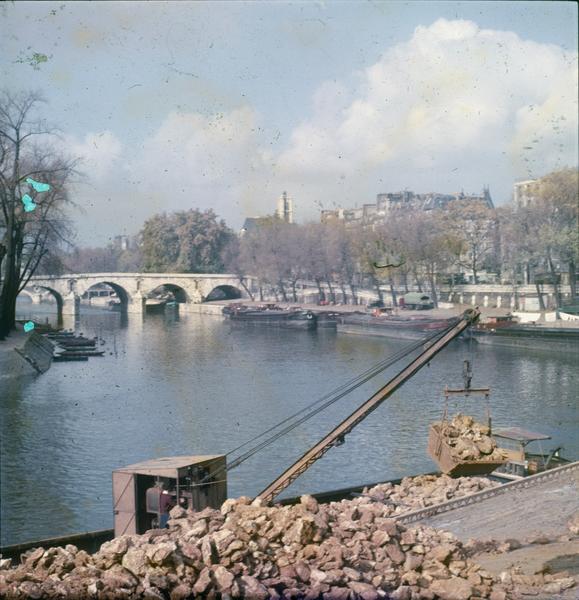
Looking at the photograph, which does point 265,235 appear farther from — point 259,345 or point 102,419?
point 102,419

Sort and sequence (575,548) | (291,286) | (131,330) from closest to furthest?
(575,548), (131,330), (291,286)

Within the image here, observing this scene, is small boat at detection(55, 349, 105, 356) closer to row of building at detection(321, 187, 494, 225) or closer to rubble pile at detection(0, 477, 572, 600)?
row of building at detection(321, 187, 494, 225)

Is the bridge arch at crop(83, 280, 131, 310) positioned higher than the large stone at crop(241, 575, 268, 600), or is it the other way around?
the bridge arch at crop(83, 280, 131, 310)

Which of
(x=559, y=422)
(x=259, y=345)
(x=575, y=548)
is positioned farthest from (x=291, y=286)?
(x=575, y=548)

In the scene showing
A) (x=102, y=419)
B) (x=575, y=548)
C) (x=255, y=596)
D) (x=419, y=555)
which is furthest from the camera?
(x=102, y=419)

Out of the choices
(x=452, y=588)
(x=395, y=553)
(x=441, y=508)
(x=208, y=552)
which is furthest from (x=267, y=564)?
(x=441, y=508)

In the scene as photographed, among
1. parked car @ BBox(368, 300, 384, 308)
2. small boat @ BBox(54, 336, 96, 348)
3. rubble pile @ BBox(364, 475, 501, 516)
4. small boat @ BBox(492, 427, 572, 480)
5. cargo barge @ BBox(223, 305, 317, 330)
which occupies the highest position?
parked car @ BBox(368, 300, 384, 308)

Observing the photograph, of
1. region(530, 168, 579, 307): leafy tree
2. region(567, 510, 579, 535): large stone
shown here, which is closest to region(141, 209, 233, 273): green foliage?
region(530, 168, 579, 307): leafy tree

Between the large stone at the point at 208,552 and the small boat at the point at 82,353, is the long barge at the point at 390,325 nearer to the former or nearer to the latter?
the small boat at the point at 82,353

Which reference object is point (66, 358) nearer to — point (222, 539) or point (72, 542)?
point (72, 542)
